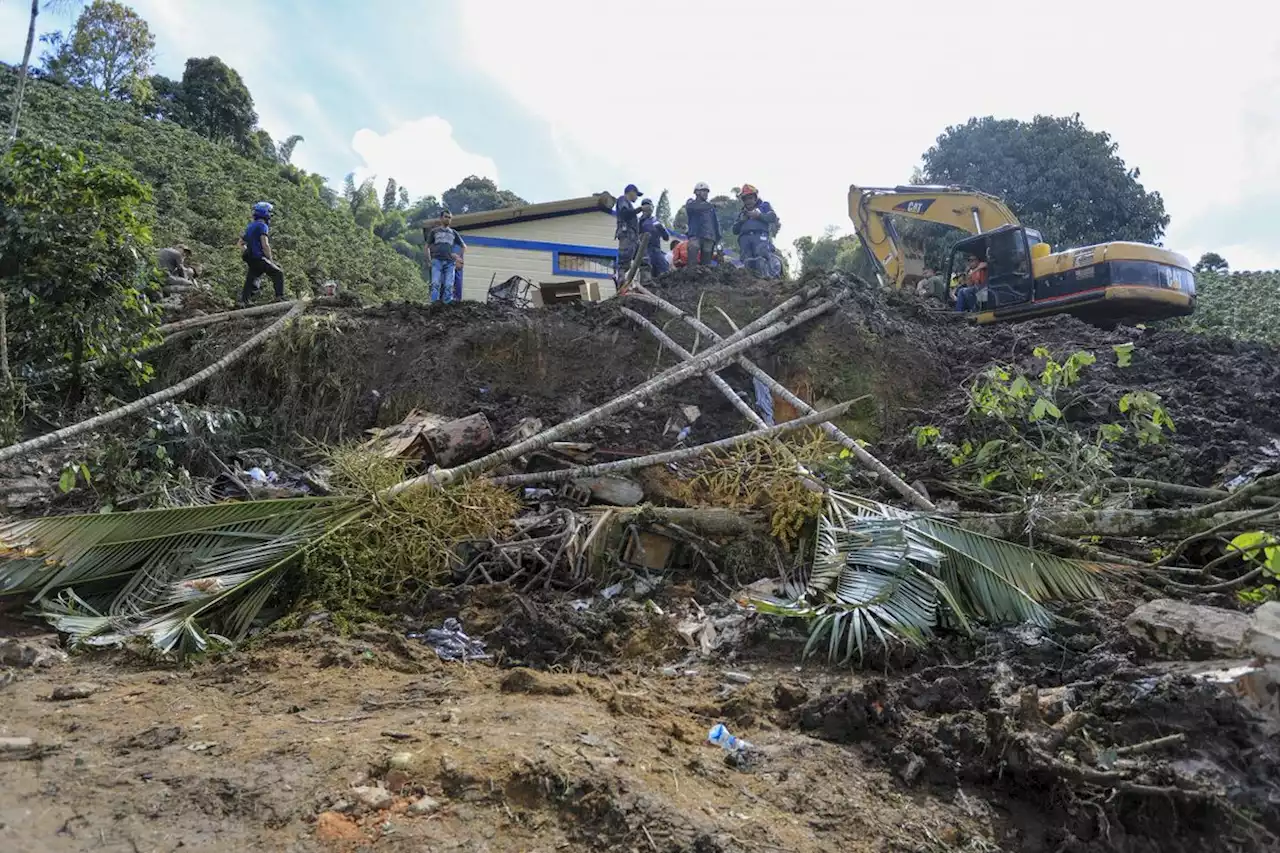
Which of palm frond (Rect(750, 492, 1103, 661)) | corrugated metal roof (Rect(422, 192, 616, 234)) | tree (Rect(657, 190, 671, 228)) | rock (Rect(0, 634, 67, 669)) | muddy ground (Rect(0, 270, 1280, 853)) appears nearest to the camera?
muddy ground (Rect(0, 270, 1280, 853))

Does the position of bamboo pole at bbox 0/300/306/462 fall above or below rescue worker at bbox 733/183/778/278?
below

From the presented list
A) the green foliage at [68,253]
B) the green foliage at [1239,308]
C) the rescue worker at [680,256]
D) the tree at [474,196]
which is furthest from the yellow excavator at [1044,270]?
the tree at [474,196]

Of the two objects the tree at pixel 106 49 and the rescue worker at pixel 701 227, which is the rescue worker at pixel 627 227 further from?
the tree at pixel 106 49

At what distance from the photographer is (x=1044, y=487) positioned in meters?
5.25

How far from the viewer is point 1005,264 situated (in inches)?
424

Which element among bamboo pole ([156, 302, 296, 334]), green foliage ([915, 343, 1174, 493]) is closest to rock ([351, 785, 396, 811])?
green foliage ([915, 343, 1174, 493])

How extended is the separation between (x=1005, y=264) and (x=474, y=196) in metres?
34.6

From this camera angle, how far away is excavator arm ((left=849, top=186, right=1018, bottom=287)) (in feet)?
39.8

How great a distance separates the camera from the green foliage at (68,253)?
20.0 ft

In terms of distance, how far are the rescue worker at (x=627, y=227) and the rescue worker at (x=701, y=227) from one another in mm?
880

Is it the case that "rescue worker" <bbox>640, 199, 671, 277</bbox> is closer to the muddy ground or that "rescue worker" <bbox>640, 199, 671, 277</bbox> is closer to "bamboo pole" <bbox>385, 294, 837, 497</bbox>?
"bamboo pole" <bbox>385, 294, 837, 497</bbox>

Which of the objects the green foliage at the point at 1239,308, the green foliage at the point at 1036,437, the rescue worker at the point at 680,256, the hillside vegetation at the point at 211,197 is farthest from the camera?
the hillside vegetation at the point at 211,197

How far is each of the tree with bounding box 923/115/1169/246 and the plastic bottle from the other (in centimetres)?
2372

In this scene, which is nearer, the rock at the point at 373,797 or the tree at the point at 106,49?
the rock at the point at 373,797
